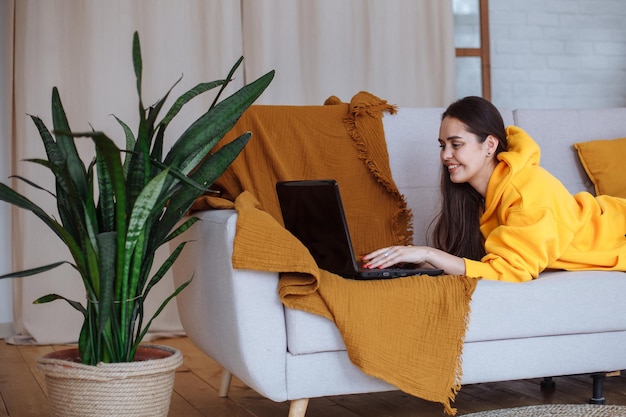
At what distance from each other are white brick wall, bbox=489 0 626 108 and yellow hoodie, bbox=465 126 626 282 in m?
2.34

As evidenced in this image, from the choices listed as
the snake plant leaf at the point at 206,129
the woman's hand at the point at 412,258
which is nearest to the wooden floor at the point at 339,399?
the woman's hand at the point at 412,258

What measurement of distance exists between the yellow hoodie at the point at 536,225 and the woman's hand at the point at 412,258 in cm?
4

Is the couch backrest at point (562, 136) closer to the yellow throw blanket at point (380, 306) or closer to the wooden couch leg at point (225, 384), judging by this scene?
the yellow throw blanket at point (380, 306)

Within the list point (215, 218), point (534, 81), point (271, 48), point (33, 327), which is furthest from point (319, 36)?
point (215, 218)

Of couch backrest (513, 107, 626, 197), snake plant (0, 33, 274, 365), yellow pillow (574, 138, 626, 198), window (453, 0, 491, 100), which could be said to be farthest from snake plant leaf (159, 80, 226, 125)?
window (453, 0, 491, 100)

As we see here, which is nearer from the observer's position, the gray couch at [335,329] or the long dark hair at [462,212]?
the gray couch at [335,329]

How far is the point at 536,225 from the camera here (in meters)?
2.23

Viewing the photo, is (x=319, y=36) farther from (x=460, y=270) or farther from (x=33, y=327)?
(x=460, y=270)

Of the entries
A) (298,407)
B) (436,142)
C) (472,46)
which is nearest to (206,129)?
(298,407)

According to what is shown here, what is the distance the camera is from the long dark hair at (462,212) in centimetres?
250

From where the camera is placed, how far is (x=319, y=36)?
4.16 metres

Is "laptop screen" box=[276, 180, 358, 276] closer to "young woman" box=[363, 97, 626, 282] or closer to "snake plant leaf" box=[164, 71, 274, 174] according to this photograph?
"young woman" box=[363, 97, 626, 282]

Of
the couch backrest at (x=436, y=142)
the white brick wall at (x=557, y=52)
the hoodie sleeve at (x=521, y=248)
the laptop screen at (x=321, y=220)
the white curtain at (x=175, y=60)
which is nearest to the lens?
the laptop screen at (x=321, y=220)

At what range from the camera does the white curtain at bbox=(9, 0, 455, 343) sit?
3.73 metres
